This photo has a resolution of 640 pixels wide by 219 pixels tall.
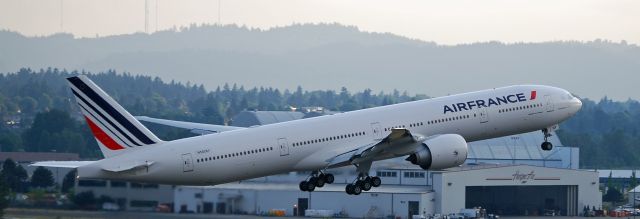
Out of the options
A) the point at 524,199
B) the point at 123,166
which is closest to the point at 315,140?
the point at 123,166

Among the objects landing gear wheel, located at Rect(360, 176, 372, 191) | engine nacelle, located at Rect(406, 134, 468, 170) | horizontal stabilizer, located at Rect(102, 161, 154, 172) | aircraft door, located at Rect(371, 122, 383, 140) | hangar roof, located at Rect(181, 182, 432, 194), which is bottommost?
hangar roof, located at Rect(181, 182, 432, 194)

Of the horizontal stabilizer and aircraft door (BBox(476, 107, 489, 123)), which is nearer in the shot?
the horizontal stabilizer

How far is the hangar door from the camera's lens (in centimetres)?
10075

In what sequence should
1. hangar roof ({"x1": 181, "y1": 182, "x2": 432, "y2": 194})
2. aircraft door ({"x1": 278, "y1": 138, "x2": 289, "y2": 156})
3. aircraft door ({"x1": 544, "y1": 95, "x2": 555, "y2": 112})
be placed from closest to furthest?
aircraft door ({"x1": 278, "y1": 138, "x2": 289, "y2": 156}), aircraft door ({"x1": 544, "y1": 95, "x2": 555, "y2": 112}), hangar roof ({"x1": 181, "y1": 182, "x2": 432, "y2": 194})

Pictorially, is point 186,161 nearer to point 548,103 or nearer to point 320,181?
point 320,181

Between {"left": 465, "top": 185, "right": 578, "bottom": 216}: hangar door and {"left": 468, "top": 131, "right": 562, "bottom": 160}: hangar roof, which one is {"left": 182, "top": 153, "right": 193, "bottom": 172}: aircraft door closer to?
{"left": 465, "top": 185, "right": 578, "bottom": 216}: hangar door

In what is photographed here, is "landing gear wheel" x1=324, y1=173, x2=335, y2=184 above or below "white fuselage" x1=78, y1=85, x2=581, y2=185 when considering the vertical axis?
below

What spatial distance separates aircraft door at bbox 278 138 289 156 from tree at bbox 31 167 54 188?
23.0 metres

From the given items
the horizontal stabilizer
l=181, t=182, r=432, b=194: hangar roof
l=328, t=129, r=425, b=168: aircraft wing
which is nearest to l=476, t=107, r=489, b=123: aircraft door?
l=328, t=129, r=425, b=168: aircraft wing

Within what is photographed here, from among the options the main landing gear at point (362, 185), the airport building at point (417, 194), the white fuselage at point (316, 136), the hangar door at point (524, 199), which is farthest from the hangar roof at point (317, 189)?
the white fuselage at point (316, 136)

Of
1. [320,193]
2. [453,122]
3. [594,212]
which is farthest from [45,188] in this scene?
[594,212]

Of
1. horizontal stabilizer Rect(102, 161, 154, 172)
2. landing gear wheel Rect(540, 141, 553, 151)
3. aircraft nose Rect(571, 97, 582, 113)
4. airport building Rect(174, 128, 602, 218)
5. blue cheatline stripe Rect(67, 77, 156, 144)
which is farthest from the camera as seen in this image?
airport building Rect(174, 128, 602, 218)

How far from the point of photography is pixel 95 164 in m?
58.6

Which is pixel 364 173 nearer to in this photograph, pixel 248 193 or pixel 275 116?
pixel 248 193
